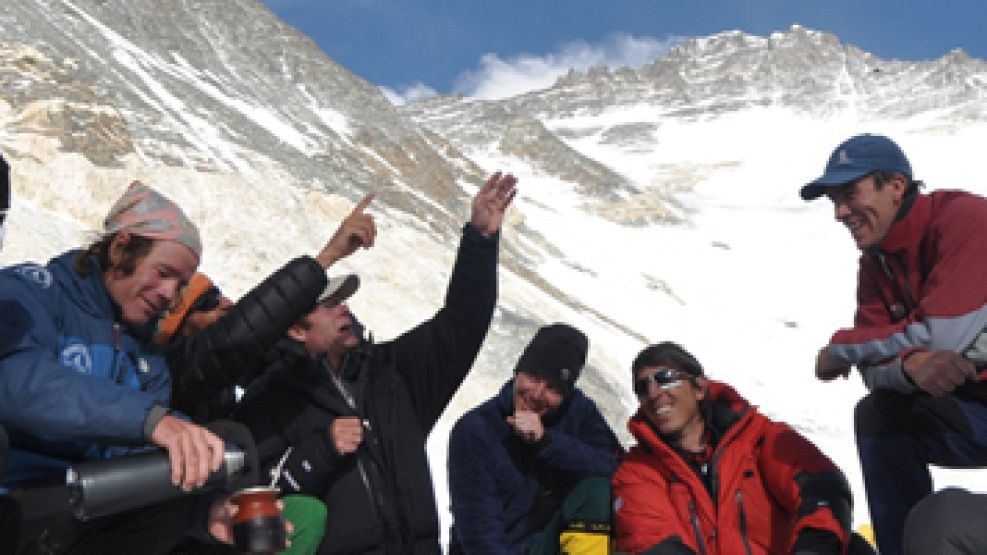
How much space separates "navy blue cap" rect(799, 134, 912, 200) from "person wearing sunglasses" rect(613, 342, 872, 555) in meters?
1.12

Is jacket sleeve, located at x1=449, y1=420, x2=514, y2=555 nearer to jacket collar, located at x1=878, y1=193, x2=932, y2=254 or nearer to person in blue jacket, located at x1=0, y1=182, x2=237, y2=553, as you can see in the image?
person in blue jacket, located at x1=0, y1=182, x2=237, y2=553

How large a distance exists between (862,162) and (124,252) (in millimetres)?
3116

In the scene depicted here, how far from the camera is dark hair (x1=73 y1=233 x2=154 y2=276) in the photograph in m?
3.41

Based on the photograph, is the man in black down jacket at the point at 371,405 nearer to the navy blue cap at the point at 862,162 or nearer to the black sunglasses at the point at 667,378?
the black sunglasses at the point at 667,378

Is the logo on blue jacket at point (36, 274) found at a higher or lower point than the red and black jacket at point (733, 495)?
lower

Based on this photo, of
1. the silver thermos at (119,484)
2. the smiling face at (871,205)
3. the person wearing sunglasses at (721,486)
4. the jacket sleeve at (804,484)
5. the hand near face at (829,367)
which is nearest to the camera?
the silver thermos at (119,484)

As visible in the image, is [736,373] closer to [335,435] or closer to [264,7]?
[335,435]

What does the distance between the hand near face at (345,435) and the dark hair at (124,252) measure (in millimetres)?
1120

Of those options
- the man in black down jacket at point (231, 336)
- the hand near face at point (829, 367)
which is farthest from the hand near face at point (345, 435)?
the hand near face at point (829, 367)

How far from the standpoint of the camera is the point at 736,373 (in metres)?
22.8

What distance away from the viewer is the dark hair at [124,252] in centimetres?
341

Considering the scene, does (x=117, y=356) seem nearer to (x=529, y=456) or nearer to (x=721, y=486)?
(x=529, y=456)

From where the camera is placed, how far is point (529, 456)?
472cm

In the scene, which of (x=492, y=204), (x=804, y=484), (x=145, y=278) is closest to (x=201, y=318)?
(x=145, y=278)
